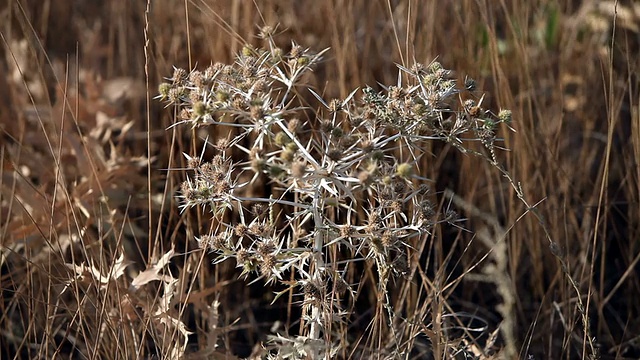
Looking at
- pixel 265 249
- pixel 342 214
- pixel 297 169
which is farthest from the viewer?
pixel 342 214

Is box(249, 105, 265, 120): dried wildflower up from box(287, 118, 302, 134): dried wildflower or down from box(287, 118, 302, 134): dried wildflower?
up

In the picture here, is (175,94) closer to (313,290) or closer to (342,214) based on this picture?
(313,290)

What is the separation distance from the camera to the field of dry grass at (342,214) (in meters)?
1.32

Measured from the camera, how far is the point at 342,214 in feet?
5.68

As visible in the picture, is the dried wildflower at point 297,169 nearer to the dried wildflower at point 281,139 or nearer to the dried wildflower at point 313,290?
the dried wildflower at point 281,139

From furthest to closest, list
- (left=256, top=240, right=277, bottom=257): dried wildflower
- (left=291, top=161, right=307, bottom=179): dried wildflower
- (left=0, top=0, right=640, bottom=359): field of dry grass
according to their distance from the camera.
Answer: (left=0, top=0, right=640, bottom=359): field of dry grass, (left=256, top=240, right=277, bottom=257): dried wildflower, (left=291, top=161, right=307, bottom=179): dried wildflower

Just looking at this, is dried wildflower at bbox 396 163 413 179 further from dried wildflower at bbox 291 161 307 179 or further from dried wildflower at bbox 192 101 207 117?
dried wildflower at bbox 192 101 207 117

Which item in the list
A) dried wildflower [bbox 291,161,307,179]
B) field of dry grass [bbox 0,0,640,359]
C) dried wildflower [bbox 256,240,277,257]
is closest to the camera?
dried wildflower [bbox 291,161,307,179]

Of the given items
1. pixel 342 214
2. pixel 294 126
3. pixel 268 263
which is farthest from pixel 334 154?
pixel 342 214

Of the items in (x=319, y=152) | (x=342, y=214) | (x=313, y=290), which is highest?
(x=319, y=152)

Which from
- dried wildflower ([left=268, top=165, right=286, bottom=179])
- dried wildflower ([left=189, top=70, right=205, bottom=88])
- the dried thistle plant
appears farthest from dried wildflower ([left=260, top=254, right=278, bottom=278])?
dried wildflower ([left=189, top=70, right=205, bottom=88])

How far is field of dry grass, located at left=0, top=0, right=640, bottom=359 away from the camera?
132cm

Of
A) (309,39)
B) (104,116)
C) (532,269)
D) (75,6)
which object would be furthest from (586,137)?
(75,6)

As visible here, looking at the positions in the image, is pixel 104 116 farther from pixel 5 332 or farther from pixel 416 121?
pixel 416 121
